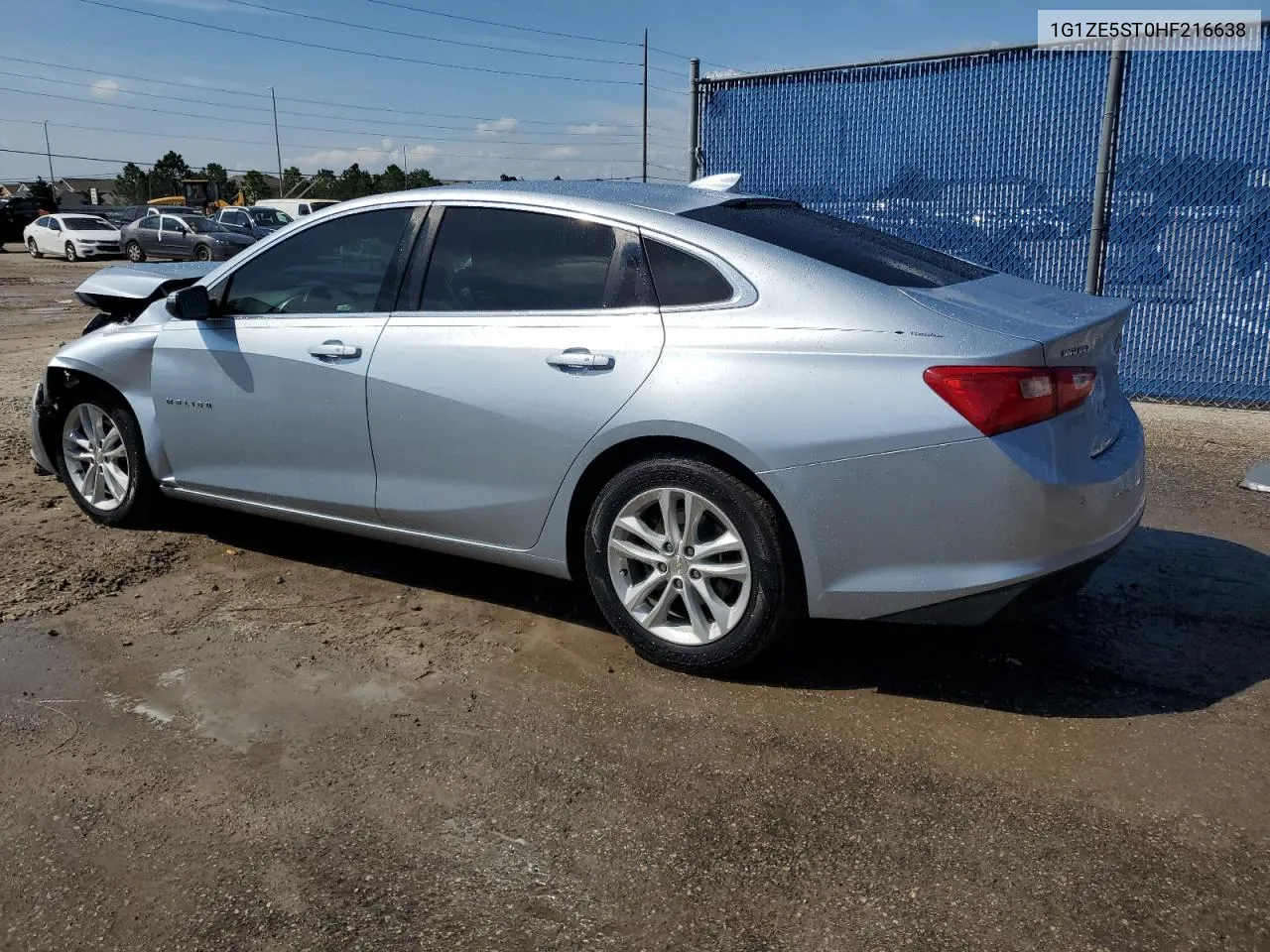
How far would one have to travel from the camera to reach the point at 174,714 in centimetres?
348

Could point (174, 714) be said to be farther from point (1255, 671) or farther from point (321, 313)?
point (1255, 671)

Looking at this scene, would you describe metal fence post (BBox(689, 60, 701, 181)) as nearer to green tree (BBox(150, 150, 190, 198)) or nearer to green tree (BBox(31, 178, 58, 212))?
green tree (BBox(31, 178, 58, 212))

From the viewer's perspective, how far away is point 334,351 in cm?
423

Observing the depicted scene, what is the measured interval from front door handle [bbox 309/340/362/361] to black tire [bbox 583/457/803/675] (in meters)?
1.18

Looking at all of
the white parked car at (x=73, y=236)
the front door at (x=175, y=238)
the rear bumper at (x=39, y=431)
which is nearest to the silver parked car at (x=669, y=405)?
the rear bumper at (x=39, y=431)

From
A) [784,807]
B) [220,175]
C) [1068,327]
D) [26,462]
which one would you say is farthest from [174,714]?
[220,175]

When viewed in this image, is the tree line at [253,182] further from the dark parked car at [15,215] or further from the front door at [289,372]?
the front door at [289,372]

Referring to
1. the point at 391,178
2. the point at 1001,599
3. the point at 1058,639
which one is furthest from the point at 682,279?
the point at 391,178

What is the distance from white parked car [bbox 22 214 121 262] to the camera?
34.2 metres

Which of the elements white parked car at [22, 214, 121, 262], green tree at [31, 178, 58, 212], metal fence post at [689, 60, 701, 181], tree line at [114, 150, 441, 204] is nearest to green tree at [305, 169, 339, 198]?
tree line at [114, 150, 441, 204]

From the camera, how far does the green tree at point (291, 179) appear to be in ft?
251

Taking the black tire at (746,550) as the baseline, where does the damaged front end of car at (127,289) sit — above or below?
above

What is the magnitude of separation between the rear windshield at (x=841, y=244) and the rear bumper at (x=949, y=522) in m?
0.69

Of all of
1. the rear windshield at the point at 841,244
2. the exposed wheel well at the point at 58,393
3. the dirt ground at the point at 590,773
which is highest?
the rear windshield at the point at 841,244
